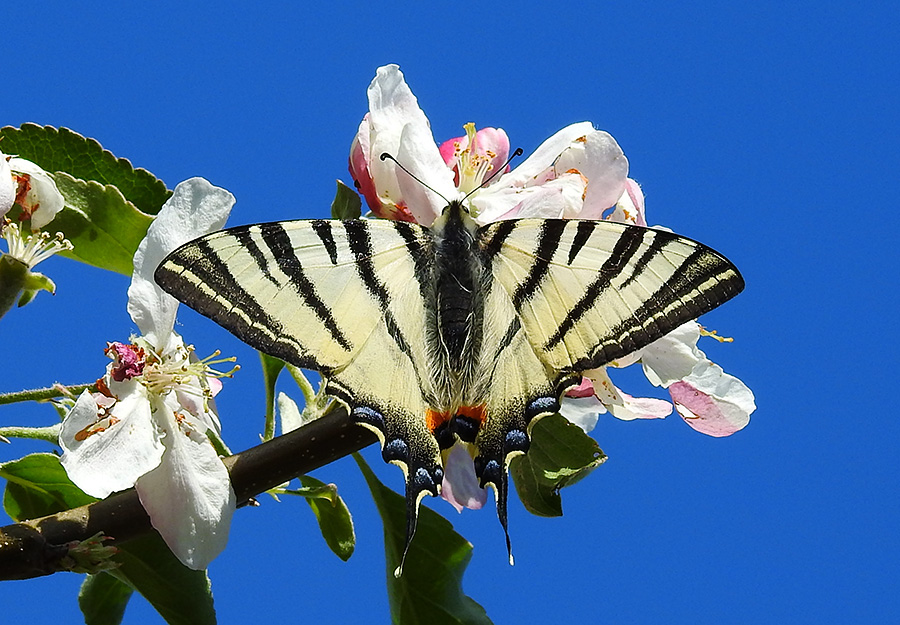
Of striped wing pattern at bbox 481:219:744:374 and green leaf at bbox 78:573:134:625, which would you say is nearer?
striped wing pattern at bbox 481:219:744:374

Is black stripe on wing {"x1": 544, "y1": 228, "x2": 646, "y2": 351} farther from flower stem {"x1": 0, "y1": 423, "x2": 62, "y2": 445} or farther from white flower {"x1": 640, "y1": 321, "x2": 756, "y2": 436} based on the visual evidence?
flower stem {"x1": 0, "y1": 423, "x2": 62, "y2": 445}

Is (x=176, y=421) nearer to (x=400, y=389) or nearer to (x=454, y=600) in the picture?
(x=400, y=389)

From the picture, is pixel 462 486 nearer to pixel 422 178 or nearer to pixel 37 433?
pixel 422 178

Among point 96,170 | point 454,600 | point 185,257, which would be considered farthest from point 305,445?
Answer: point 96,170

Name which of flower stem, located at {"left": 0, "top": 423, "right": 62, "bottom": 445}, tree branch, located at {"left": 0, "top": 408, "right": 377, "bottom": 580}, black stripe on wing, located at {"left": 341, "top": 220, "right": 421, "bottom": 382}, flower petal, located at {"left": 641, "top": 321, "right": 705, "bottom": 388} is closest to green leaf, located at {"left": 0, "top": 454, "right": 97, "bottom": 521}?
flower stem, located at {"left": 0, "top": 423, "right": 62, "bottom": 445}

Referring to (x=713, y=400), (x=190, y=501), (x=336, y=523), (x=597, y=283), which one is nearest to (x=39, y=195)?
(x=190, y=501)

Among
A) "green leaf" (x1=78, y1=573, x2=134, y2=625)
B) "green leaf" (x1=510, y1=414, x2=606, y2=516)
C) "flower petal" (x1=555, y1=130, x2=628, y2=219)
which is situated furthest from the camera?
"green leaf" (x1=78, y1=573, x2=134, y2=625)
